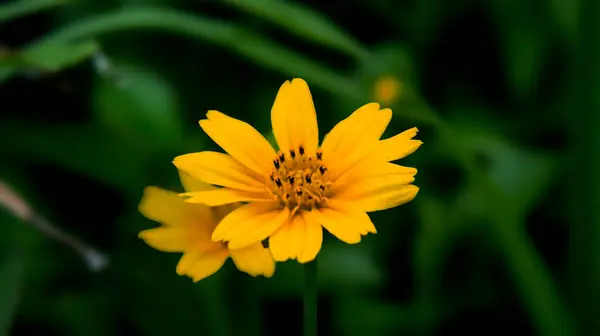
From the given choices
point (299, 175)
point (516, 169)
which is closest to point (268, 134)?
point (299, 175)

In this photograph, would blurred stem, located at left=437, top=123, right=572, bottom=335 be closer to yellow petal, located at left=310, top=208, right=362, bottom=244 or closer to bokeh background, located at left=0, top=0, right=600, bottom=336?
bokeh background, located at left=0, top=0, right=600, bottom=336

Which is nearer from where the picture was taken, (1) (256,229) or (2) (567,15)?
(1) (256,229)

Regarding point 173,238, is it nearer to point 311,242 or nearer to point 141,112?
point 311,242

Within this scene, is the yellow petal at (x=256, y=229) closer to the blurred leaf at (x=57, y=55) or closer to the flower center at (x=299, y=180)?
the flower center at (x=299, y=180)

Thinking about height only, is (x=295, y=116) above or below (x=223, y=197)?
above

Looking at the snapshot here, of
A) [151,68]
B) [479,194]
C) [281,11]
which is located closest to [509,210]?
[479,194]

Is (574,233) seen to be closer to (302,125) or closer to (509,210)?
(509,210)

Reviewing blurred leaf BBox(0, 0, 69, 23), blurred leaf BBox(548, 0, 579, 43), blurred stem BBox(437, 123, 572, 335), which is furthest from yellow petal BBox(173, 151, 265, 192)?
blurred leaf BBox(548, 0, 579, 43)
